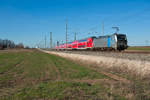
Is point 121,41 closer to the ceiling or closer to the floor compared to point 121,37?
closer to the floor

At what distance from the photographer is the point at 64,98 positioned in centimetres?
593

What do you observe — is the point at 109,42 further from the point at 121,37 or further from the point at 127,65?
the point at 127,65

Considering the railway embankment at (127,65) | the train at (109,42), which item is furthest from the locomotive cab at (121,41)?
the railway embankment at (127,65)

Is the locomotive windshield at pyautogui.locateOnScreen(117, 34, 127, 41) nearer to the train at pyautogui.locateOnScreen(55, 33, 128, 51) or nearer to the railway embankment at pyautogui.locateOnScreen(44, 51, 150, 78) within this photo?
the train at pyautogui.locateOnScreen(55, 33, 128, 51)

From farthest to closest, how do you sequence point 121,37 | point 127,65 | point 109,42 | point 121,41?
1. point 109,42
2. point 121,37
3. point 121,41
4. point 127,65

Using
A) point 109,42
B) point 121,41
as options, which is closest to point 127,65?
point 121,41

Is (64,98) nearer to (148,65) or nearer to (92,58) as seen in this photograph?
(148,65)

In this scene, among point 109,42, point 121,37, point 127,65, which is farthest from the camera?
point 109,42

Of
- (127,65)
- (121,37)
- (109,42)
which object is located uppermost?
(121,37)

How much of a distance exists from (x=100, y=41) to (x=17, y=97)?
28.8 m

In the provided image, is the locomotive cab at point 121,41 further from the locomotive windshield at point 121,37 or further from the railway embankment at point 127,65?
the railway embankment at point 127,65

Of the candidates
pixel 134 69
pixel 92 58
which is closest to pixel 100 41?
pixel 92 58

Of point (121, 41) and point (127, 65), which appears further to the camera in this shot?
point (121, 41)

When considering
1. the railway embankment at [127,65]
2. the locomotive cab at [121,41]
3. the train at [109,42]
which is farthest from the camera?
the train at [109,42]
